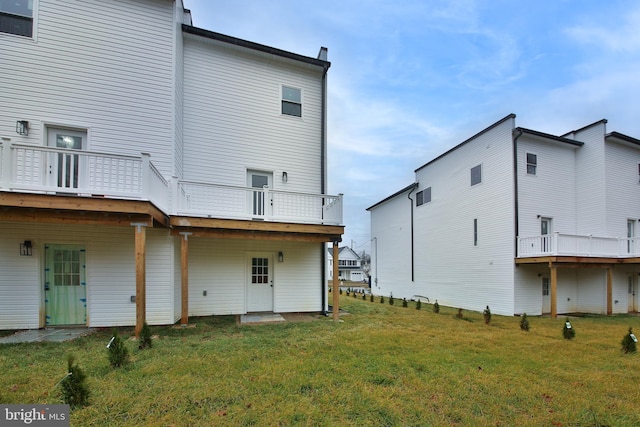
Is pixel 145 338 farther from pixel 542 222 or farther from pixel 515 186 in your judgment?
pixel 542 222

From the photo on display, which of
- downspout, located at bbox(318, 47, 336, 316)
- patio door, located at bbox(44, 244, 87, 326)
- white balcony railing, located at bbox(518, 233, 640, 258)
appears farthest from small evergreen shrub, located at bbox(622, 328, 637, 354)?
patio door, located at bbox(44, 244, 87, 326)

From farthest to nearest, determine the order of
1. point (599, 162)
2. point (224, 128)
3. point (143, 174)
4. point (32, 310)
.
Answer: point (599, 162)
point (224, 128)
point (32, 310)
point (143, 174)

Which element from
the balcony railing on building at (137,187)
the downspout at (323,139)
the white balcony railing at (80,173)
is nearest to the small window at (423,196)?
the downspout at (323,139)

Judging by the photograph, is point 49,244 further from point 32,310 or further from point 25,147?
point 25,147

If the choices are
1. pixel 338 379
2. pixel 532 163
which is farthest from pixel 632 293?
pixel 338 379

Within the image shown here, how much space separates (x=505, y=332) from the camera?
7.96 m

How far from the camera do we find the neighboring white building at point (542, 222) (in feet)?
38.9

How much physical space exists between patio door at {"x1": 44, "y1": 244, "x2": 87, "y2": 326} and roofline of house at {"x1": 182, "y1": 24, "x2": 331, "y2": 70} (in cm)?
705

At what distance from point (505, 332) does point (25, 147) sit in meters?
11.8

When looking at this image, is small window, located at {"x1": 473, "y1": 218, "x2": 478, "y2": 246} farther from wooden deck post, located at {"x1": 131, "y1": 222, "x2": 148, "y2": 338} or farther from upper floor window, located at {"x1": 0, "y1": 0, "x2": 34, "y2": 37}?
upper floor window, located at {"x1": 0, "y1": 0, "x2": 34, "y2": 37}

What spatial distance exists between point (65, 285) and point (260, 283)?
512 centimetres

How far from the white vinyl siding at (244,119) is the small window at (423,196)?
920 cm

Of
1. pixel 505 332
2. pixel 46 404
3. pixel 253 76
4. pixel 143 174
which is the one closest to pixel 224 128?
pixel 253 76

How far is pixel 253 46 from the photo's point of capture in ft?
31.9
